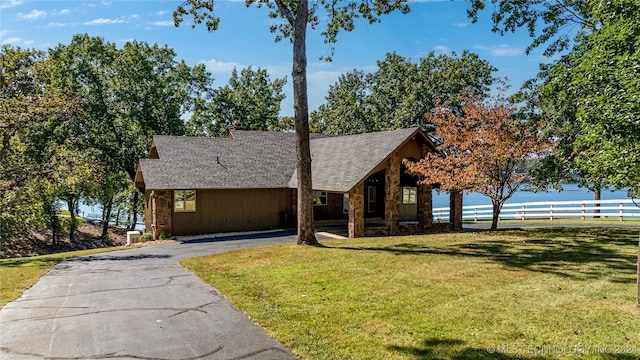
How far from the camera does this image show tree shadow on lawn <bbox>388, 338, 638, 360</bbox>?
5.75m

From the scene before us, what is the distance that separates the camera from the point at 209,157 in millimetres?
24453

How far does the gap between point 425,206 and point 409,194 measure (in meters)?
3.55

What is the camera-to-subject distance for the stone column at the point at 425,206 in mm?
23219

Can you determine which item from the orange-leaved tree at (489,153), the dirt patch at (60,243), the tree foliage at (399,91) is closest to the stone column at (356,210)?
the orange-leaved tree at (489,153)

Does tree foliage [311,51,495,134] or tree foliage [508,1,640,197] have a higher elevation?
tree foliage [311,51,495,134]

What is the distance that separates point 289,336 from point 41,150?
29.0 metres

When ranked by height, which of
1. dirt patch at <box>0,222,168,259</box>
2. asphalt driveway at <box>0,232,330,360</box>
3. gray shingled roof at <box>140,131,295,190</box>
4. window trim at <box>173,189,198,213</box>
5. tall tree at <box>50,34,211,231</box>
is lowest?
dirt patch at <box>0,222,168,259</box>

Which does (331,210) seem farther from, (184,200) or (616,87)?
(616,87)

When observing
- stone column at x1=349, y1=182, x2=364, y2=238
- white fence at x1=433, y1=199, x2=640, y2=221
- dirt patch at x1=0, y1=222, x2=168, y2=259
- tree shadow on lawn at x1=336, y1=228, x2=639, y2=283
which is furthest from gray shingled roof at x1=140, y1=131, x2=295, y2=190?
white fence at x1=433, y1=199, x2=640, y2=221

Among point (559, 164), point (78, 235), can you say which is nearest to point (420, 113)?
point (559, 164)

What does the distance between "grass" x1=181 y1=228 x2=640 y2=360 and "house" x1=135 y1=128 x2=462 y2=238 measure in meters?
6.21

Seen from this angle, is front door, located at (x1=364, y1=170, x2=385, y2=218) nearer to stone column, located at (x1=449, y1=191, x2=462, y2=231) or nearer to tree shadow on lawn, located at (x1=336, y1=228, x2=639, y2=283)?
stone column, located at (x1=449, y1=191, x2=462, y2=231)

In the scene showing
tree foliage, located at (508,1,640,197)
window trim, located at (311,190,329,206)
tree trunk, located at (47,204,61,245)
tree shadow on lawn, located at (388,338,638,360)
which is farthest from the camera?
tree trunk, located at (47,204,61,245)

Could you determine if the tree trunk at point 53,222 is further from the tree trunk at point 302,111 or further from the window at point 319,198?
the tree trunk at point 302,111
